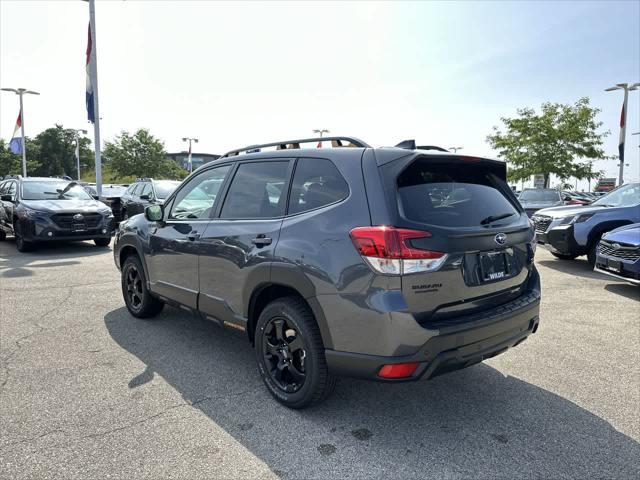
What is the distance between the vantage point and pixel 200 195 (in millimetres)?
4215

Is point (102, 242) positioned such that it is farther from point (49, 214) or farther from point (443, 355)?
point (443, 355)

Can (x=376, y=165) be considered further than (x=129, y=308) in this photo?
No

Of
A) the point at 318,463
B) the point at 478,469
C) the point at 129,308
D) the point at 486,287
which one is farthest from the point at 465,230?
the point at 129,308

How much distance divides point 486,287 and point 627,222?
7013mm

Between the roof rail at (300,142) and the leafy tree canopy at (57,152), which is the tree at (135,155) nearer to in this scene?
the leafy tree canopy at (57,152)

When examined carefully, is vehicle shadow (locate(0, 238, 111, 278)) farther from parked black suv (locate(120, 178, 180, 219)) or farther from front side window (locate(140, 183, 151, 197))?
front side window (locate(140, 183, 151, 197))

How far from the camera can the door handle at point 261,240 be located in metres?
3.18

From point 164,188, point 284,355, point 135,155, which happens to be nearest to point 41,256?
point 164,188

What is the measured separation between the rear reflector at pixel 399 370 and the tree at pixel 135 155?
55673 millimetres

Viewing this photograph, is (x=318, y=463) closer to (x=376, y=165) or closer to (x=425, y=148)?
(x=376, y=165)

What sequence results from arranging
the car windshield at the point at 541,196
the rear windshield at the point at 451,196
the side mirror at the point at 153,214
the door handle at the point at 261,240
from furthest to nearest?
the car windshield at the point at 541,196, the side mirror at the point at 153,214, the door handle at the point at 261,240, the rear windshield at the point at 451,196

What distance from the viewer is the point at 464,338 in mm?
2662

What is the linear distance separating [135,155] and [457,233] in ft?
186

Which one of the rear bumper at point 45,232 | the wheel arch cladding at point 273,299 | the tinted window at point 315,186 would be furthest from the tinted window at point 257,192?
the rear bumper at point 45,232
